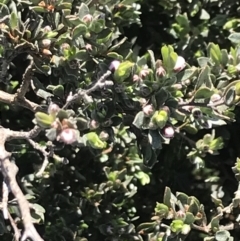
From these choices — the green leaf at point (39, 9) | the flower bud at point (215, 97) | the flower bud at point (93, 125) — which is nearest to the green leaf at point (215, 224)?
the flower bud at point (215, 97)

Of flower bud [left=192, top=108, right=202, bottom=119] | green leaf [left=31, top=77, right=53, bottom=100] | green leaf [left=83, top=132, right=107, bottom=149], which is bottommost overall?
green leaf [left=83, top=132, right=107, bottom=149]

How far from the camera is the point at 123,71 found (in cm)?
165

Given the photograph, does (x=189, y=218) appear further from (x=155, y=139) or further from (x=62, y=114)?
(x=62, y=114)

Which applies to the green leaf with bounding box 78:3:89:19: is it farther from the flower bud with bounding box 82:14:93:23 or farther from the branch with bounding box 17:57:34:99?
the branch with bounding box 17:57:34:99

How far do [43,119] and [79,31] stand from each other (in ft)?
1.21

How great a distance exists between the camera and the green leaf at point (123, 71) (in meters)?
1.65

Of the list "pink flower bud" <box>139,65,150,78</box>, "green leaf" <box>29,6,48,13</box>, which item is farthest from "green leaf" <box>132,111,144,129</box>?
"green leaf" <box>29,6,48,13</box>

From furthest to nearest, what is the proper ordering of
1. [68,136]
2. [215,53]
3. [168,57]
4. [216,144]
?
[216,144], [215,53], [168,57], [68,136]

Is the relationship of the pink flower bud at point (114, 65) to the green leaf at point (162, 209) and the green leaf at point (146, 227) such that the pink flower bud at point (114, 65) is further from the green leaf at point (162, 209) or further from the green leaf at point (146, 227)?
the green leaf at point (146, 227)

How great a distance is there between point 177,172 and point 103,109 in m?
0.66

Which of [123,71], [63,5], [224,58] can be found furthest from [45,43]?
[224,58]

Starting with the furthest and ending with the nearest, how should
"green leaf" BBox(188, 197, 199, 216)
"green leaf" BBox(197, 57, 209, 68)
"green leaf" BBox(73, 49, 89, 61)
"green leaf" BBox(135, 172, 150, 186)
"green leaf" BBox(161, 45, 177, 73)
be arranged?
"green leaf" BBox(135, 172, 150, 186)
"green leaf" BBox(197, 57, 209, 68)
"green leaf" BBox(188, 197, 199, 216)
"green leaf" BBox(73, 49, 89, 61)
"green leaf" BBox(161, 45, 177, 73)

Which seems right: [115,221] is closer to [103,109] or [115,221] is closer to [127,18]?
[103,109]

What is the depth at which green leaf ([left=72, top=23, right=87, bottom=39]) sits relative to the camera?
5.39 feet
